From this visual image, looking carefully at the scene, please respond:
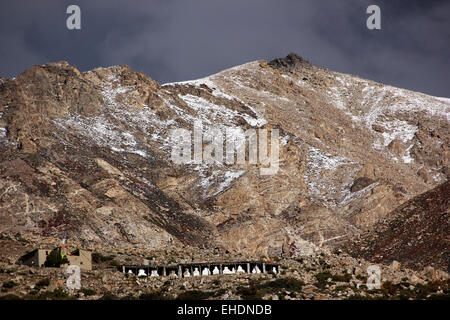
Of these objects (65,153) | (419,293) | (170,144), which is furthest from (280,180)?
(419,293)

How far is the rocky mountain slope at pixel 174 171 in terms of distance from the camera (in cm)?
7512

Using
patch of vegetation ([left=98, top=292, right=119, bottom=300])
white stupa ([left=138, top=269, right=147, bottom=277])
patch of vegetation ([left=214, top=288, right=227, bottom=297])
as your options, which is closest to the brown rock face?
patch of vegetation ([left=214, top=288, right=227, bottom=297])

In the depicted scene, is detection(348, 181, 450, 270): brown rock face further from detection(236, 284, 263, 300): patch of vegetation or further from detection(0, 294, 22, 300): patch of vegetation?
detection(0, 294, 22, 300): patch of vegetation

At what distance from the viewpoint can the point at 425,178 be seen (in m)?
126

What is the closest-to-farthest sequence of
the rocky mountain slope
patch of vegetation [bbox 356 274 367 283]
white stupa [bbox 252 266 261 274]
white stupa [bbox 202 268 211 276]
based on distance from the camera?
patch of vegetation [bbox 356 274 367 283] < white stupa [bbox 202 268 211 276] < white stupa [bbox 252 266 261 274] < the rocky mountain slope

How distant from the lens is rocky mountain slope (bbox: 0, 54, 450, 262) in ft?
246

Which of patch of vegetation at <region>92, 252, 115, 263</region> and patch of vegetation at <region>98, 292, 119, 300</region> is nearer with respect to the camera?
patch of vegetation at <region>98, 292, 119, 300</region>

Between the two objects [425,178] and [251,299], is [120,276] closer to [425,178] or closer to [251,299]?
[251,299]

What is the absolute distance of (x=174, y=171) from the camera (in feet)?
312

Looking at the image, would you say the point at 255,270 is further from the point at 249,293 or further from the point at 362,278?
the point at 249,293

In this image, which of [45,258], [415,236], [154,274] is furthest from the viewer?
[415,236]

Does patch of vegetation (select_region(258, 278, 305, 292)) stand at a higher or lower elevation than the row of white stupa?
lower

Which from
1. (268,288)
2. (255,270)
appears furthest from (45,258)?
(268,288)

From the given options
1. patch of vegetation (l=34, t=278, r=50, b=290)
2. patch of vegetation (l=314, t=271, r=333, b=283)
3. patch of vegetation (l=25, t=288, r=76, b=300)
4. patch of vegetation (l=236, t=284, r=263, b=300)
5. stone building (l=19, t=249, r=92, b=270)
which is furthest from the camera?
stone building (l=19, t=249, r=92, b=270)
